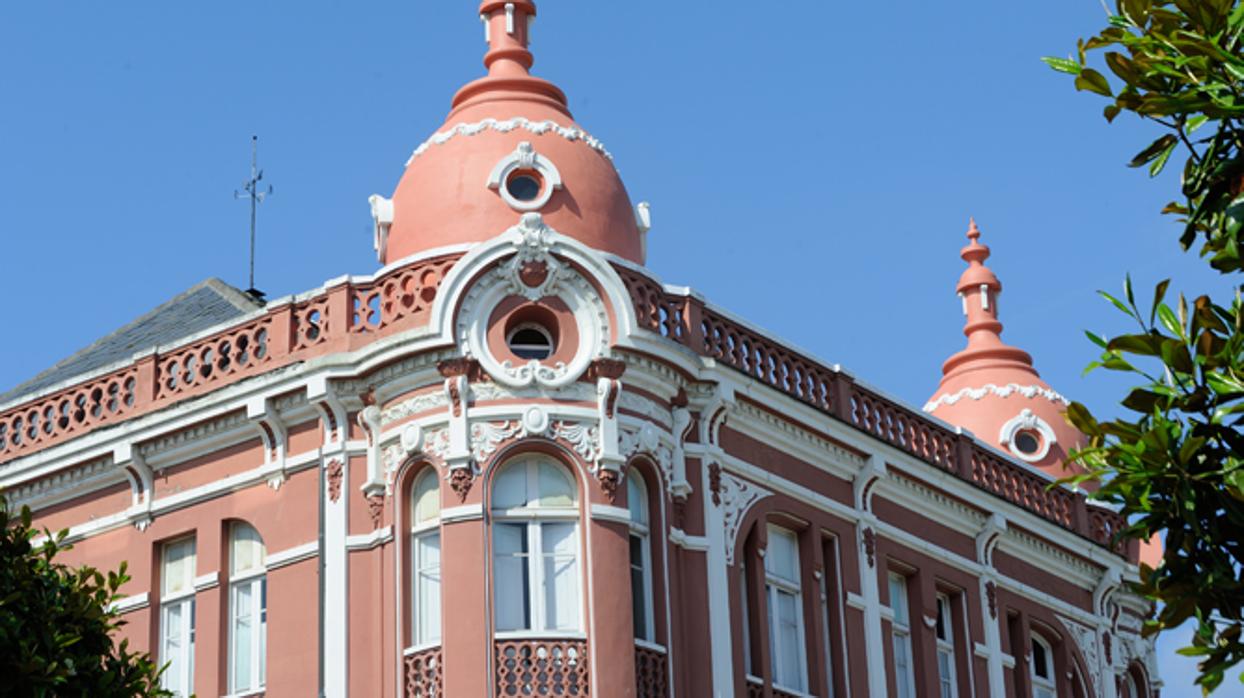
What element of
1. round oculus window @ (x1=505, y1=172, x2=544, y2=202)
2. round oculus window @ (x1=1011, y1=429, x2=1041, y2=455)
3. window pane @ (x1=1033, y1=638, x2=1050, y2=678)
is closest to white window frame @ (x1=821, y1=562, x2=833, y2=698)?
window pane @ (x1=1033, y1=638, x2=1050, y2=678)

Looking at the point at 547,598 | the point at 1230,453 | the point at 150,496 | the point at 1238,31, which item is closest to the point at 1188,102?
the point at 1238,31

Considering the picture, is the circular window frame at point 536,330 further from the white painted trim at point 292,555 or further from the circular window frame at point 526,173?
the white painted trim at point 292,555

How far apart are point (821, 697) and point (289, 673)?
661 centimetres

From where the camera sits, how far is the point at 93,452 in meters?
32.2

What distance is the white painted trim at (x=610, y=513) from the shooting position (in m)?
28.9

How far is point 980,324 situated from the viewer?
1596 inches

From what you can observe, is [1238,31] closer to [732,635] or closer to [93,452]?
[732,635]

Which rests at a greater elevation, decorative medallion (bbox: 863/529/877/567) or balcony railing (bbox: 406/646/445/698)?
decorative medallion (bbox: 863/529/877/567)

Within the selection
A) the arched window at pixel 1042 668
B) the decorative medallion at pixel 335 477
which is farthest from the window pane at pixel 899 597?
the decorative medallion at pixel 335 477

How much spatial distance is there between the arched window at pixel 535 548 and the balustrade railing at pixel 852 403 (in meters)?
2.34

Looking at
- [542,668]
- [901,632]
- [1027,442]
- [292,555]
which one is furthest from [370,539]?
[1027,442]

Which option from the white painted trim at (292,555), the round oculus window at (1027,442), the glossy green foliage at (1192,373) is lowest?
the glossy green foliage at (1192,373)

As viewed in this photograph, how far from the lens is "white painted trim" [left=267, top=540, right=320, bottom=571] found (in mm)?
29938

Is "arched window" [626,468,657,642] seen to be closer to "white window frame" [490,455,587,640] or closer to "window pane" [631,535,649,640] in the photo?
"window pane" [631,535,649,640]
